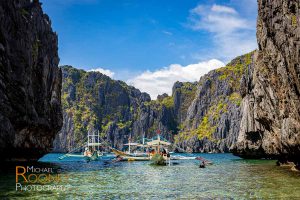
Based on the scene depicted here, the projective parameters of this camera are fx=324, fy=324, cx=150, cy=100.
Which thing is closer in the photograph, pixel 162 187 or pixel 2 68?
pixel 162 187

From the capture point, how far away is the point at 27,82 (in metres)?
50.4

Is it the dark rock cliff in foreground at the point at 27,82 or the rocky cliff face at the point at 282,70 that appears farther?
the dark rock cliff in foreground at the point at 27,82

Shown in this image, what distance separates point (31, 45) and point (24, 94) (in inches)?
494

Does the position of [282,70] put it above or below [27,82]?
below

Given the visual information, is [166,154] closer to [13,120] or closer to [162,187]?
[13,120]

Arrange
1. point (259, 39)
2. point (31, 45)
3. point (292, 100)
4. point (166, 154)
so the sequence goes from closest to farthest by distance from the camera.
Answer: point (292, 100) → point (259, 39) → point (31, 45) → point (166, 154)

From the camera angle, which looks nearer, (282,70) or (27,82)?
(282,70)

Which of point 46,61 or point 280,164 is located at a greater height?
point 46,61

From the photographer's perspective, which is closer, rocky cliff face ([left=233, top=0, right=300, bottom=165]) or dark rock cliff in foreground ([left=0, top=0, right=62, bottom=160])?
rocky cliff face ([left=233, top=0, right=300, bottom=165])

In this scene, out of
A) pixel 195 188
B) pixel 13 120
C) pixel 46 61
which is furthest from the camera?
pixel 46 61

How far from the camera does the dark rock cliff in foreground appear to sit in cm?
4281

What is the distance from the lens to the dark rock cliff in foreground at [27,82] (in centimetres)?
4281

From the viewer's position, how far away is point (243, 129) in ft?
300

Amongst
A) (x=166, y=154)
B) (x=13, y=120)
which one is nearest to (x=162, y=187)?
(x=13, y=120)
